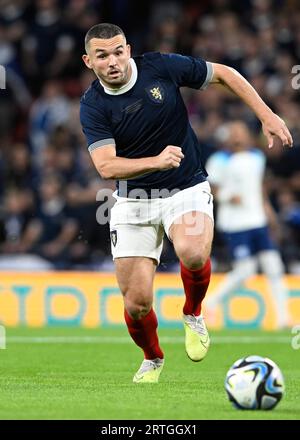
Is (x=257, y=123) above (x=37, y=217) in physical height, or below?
above

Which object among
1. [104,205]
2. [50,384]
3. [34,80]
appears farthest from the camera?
[34,80]

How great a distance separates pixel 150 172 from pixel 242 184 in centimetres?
598

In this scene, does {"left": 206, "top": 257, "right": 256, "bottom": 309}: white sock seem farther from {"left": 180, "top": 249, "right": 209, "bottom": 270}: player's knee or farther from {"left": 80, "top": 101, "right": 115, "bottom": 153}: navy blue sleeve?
{"left": 80, "top": 101, "right": 115, "bottom": 153}: navy blue sleeve

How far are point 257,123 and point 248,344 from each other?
16.4ft

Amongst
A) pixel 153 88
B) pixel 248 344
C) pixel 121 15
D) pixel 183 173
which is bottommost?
pixel 248 344

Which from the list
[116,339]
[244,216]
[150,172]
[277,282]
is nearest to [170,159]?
[150,172]

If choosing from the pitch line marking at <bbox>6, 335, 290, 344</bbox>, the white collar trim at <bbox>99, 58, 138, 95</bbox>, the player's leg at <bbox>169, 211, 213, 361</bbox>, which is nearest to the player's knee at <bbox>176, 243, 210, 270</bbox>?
the player's leg at <bbox>169, 211, 213, 361</bbox>

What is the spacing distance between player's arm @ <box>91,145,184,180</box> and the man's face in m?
0.48

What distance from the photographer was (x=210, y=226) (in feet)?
25.6

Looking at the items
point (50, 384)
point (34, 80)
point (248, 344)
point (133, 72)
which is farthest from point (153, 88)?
point (34, 80)

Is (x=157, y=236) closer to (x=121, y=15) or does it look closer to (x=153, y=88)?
(x=153, y=88)

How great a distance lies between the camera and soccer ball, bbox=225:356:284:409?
6.22m

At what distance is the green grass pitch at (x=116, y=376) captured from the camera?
6.19m

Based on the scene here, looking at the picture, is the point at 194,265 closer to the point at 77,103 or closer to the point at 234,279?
the point at 234,279
